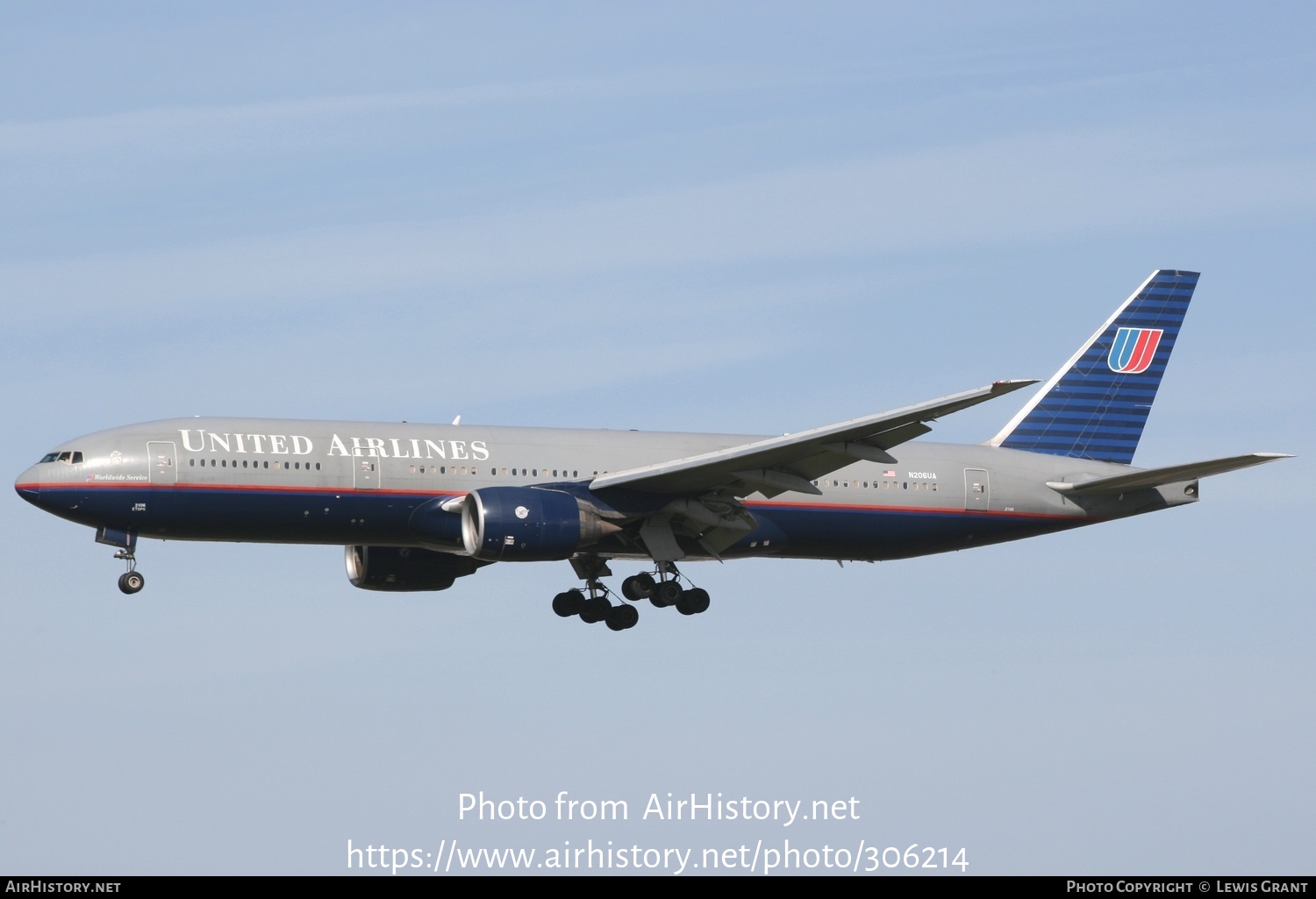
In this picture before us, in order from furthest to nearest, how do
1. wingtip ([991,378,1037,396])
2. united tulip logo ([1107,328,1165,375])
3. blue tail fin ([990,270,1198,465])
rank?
united tulip logo ([1107,328,1165,375]) → blue tail fin ([990,270,1198,465]) → wingtip ([991,378,1037,396])

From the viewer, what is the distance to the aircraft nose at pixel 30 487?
4284 centimetres

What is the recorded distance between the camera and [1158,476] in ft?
157

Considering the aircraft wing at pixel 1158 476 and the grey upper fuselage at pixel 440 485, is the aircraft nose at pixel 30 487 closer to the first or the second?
the grey upper fuselage at pixel 440 485

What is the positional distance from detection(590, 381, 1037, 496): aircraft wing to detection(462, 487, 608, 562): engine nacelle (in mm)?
1369

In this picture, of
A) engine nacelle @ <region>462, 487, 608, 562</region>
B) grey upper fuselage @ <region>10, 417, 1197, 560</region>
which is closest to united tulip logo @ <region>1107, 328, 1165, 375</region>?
grey upper fuselage @ <region>10, 417, 1197, 560</region>

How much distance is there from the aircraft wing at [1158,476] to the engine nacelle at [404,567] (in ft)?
50.0

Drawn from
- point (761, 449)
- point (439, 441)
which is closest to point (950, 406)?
point (761, 449)

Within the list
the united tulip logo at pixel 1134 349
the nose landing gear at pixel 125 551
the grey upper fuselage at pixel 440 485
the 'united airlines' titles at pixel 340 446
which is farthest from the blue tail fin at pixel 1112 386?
the nose landing gear at pixel 125 551

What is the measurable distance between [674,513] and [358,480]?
7.32m

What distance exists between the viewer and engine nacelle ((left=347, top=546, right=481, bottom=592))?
48.9 metres

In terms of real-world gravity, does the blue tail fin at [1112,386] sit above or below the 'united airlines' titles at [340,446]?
above

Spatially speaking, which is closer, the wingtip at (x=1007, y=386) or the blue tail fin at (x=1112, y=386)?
the wingtip at (x=1007, y=386)

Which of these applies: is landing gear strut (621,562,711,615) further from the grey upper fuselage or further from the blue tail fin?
the blue tail fin

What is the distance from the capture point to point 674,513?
45.7m
